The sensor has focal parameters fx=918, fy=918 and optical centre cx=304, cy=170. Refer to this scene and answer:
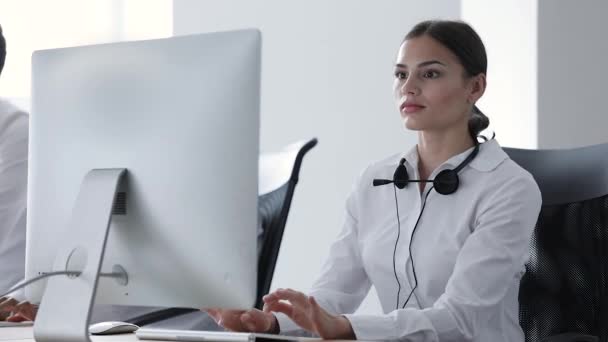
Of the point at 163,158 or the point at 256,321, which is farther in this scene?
the point at 256,321

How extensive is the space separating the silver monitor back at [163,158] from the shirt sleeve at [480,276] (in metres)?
0.39

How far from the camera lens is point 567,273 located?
80.0 inches

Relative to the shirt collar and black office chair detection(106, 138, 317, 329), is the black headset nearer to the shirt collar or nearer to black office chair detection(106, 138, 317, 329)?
the shirt collar

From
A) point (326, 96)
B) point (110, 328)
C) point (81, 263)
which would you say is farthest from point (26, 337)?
point (326, 96)

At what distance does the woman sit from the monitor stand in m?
0.39

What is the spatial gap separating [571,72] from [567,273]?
1.41 metres

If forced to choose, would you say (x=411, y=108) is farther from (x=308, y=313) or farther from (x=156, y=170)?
(x=156, y=170)

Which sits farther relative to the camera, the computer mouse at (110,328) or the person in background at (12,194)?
the person in background at (12,194)

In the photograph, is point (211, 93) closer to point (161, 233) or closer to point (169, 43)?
point (169, 43)

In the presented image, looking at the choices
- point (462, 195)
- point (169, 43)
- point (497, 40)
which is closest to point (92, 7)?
point (497, 40)

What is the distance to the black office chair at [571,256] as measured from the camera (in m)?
2.01

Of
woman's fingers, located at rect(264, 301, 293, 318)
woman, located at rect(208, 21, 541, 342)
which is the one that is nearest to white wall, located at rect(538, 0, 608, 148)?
woman, located at rect(208, 21, 541, 342)

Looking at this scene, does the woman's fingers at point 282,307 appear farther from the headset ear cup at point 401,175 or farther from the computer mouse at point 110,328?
the headset ear cup at point 401,175

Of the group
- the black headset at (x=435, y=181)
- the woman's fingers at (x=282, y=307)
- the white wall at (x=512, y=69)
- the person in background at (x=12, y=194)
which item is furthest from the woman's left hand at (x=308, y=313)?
the white wall at (x=512, y=69)
